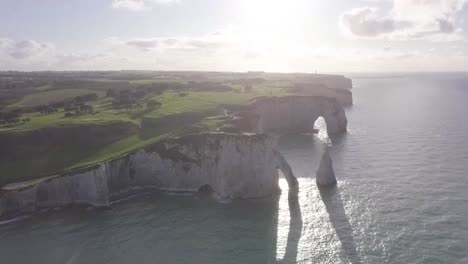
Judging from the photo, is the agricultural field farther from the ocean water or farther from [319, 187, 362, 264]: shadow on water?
[319, 187, 362, 264]: shadow on water

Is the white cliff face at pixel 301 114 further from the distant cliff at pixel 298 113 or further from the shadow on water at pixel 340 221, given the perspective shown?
the shadow on water at pixel 340 221

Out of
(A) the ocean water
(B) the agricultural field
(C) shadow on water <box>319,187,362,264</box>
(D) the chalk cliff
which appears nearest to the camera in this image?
(C) shadow on water <box>319,187,362,264</box>

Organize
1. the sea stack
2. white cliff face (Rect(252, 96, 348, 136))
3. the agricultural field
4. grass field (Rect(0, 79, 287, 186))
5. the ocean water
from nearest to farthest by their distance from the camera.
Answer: the ocean water
the sea stack
grass field (Rect(0, 79, 287, 186))
the agricultural field
white cliff face (Rect(252, 96, 348, 136))

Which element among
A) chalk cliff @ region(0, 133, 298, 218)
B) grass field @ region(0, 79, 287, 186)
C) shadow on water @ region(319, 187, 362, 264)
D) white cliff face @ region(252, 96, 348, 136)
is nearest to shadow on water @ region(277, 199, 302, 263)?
shadow on water @ region(319, 187, 362, 264)

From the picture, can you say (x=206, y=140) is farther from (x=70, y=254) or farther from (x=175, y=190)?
(x=70, y=254)

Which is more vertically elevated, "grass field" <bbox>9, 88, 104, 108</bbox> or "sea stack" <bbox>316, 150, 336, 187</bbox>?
"grass field" <bbox>9, 88, 104, 108</bbox>

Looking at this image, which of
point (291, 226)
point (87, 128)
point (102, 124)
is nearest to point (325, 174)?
Result: point (291, 226)

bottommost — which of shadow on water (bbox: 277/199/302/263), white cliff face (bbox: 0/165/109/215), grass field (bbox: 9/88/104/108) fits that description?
shadow on water (bbox: 277/199/302/263)
